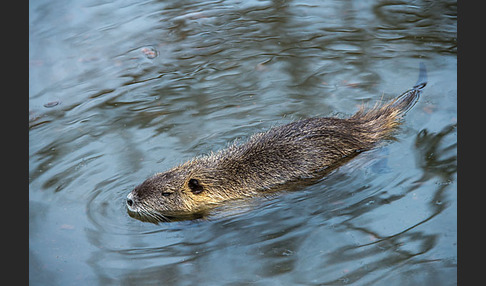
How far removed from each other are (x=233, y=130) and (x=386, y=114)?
1.50 metres

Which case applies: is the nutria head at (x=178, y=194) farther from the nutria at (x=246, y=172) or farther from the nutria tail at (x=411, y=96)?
the nutria tail at (x=411, y=96)

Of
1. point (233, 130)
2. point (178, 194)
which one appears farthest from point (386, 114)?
point (178, 194)

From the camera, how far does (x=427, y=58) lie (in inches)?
274

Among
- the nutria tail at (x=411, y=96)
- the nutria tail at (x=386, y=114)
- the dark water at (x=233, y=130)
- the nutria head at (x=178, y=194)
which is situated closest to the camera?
the dark water at (x=233, y=130)

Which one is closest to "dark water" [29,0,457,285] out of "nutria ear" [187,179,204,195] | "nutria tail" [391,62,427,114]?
"nutria tail" [391,62,427,114]

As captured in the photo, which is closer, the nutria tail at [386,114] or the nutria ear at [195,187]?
the nutria ear at [195,187]

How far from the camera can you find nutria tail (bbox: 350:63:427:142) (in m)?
5.79

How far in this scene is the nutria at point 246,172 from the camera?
5.29m

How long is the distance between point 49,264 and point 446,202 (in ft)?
10.5

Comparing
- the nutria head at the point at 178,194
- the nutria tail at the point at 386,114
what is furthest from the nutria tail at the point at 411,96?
the nutria head at the point at 178,194

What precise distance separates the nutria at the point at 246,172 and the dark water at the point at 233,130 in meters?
0.15

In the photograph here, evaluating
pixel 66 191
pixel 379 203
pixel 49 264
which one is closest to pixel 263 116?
pixel 379 203

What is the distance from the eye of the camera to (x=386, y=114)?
5.91 meters
